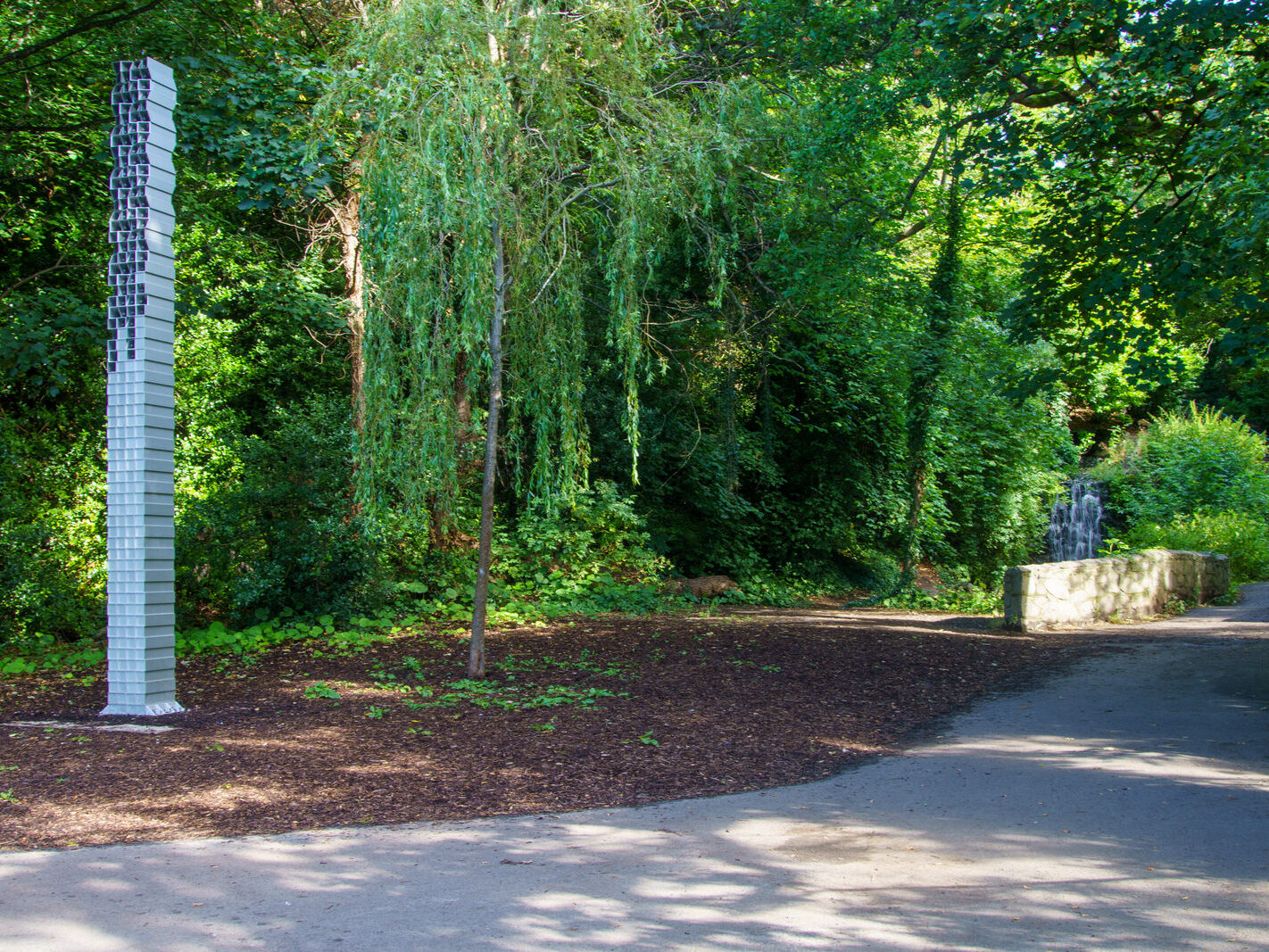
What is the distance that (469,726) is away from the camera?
255 inches

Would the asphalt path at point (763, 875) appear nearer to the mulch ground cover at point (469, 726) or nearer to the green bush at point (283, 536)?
the mulch ground cover at point (469, 726)

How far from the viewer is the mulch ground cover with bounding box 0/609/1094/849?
484cm

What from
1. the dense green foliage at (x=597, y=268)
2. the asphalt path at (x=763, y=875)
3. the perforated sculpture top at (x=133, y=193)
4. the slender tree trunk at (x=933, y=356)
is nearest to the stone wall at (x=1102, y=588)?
the dense green foliage at (x=597, y=268)

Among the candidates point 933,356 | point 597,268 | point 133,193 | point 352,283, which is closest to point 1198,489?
point 933,356

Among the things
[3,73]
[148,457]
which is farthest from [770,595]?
[3,73]

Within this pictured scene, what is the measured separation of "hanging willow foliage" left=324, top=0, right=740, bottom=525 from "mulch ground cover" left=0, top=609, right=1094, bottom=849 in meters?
1.73

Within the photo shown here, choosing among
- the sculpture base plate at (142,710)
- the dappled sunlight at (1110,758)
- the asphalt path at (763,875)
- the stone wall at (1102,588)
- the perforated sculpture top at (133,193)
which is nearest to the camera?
the asphalt path at (763,875)

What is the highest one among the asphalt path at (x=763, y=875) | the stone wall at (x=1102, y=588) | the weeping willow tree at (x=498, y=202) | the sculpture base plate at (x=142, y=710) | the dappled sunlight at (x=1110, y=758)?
the weeping willow tree at (x=498, y=202)

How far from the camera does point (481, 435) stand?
11.6 metres

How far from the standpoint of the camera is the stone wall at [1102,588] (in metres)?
11.4

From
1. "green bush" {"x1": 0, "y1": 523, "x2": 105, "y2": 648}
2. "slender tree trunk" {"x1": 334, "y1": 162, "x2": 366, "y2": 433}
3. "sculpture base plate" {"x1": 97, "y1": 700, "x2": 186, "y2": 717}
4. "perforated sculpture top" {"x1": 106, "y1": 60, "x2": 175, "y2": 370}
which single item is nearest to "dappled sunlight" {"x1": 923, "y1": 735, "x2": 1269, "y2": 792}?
"sculpture base plate" {"x1": 97, "y1": 700, "x2": 186, "y2": 717}

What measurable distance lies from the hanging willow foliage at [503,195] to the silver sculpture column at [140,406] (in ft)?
4.63

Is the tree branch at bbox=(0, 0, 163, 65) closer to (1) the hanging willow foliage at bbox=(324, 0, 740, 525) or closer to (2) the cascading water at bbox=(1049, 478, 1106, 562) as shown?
(1) the hanging willow foliage at bbox=(324, 0, 740, 525)

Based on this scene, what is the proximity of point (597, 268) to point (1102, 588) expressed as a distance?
7.70 meters
